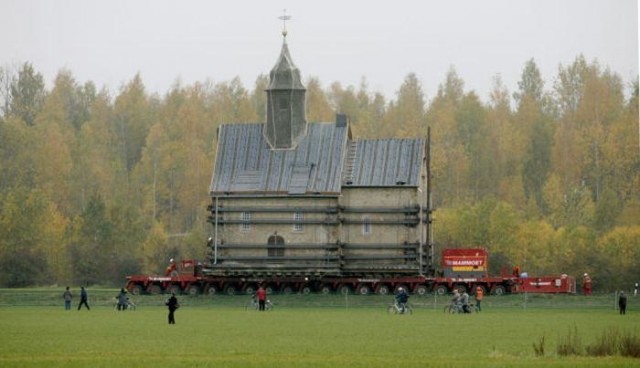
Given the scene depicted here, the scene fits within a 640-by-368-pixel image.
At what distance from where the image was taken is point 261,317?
60469 millimetres

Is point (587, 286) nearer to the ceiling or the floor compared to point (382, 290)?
nearer to the ceiling

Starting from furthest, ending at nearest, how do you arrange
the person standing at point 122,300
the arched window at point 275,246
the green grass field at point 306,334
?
1. the arched window at point 275,246
2. the person standing at point 122,300
3. the green grass field at point 306,334

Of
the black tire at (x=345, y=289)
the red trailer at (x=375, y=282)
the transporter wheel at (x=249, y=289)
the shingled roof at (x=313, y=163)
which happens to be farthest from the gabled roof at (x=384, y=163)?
the transporter wheel at (x=249, y=289)

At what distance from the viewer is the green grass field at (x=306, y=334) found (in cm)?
3869

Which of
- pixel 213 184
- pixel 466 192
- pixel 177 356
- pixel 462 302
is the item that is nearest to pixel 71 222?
pixel 213 184

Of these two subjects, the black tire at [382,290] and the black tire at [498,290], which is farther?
the black tire at [382,290]

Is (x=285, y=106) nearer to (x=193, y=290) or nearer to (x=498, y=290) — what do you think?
(x=193, y=290)

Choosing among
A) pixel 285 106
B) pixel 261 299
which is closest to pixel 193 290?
pixel 285 106

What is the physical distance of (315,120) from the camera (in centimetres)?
12650

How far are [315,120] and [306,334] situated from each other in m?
78.4

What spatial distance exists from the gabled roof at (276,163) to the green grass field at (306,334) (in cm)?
880

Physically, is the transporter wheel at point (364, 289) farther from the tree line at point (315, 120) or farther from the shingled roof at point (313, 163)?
the tree line at point (315, 120)

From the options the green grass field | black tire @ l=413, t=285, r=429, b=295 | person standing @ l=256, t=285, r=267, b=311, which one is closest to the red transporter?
the green grass field

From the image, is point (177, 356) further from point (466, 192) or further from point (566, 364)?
point (466, 192)
